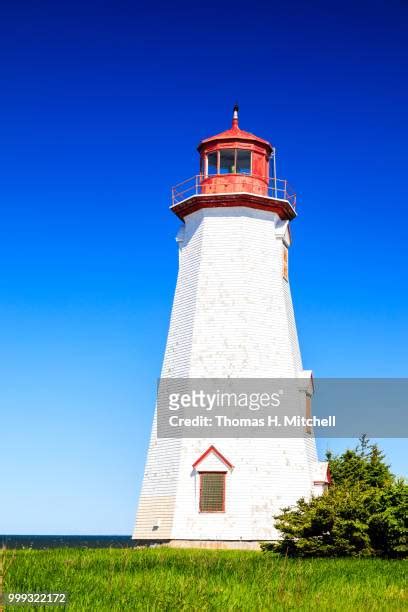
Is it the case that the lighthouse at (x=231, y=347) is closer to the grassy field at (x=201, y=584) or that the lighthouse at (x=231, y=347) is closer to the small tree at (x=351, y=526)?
the small tree at (x=351, y=526)

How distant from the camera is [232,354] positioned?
3191cm

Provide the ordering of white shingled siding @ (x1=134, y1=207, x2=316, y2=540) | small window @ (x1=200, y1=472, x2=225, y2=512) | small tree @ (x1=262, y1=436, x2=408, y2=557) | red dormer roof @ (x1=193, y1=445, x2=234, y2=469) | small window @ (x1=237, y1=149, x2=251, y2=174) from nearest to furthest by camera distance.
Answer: small tree @ (x1=262, y1=436, x2=408, y2=557) → white shingled siding @ (x1=134, y1=207, x2=316, y2=540) → small window @ (x1=200, y1=472, x2=225, y2=512) → red dormer roof @ (x1=193, y1=445, x2=234, y2=469) → small window @ (x1=237, y1=149, x2=251, y2=174)

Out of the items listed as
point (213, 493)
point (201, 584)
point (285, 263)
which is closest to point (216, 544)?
point (213, 493)

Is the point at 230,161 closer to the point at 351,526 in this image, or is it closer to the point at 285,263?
the point at 285,263

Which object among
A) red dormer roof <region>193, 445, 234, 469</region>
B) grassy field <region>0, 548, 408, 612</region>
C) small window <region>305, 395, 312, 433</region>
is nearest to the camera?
grassy field <region>0, 548, 408, 612</region>

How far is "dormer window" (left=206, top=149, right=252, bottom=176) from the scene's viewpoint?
1351 inches

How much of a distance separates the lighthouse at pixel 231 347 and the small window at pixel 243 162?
0.04 metres

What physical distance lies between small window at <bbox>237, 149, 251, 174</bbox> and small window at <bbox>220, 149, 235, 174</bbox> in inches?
10.4

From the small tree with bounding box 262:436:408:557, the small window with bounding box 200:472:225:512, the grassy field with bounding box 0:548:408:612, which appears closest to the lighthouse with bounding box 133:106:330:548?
the small window with bounding box 200:472:225:512

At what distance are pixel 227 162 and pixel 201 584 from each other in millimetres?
24376

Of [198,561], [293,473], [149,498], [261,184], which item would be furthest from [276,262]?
[198,561]

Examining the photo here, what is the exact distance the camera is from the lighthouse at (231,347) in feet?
99.8

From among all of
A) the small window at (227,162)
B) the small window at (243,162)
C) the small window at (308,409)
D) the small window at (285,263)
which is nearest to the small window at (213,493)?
the small window at (308,409)

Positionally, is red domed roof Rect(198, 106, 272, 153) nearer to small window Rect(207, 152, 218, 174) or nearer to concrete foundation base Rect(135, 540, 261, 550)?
small window Rect(207, 152, 218, 174)
